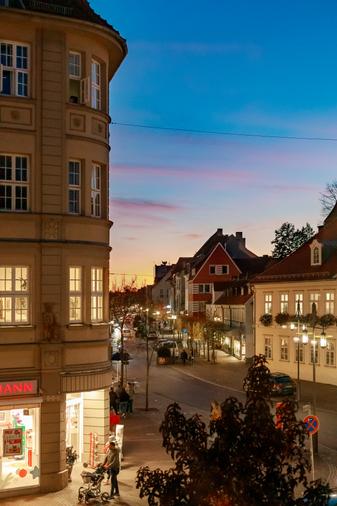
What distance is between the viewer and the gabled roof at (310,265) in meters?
47.8

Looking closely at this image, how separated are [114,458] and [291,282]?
107 ft

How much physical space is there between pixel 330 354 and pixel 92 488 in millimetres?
29878

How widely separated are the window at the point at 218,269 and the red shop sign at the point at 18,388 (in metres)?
67.4

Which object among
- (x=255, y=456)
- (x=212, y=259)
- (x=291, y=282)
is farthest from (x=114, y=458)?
(x=212, y=259)

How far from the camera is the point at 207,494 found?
830 cm

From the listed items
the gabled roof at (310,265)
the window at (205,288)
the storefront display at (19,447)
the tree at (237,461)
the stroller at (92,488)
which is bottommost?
the stroller at (92,488)

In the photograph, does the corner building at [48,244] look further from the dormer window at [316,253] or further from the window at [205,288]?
the window at [205,288]

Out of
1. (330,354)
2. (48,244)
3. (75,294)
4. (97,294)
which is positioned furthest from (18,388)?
(330,354)

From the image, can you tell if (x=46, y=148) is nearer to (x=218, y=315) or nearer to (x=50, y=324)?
(x=50, y=324)

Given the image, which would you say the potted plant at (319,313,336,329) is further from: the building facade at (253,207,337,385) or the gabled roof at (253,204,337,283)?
the gabled roof at (253,204,337,283)

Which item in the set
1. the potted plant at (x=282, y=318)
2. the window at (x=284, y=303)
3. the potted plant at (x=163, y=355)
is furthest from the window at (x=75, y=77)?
the potted plant at (x=163, y=355)

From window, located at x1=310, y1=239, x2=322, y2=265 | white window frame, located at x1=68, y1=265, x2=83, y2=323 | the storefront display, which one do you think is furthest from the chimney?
the storefront display

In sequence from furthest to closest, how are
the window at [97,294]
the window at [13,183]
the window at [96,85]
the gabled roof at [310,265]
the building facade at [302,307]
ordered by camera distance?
the gabled roof at [310,265] → the building facade at [302,307] → the window at [96,85] → the window at [97,294] → the window at [13,183]

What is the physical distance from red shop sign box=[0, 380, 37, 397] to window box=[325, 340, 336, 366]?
2941 cm
